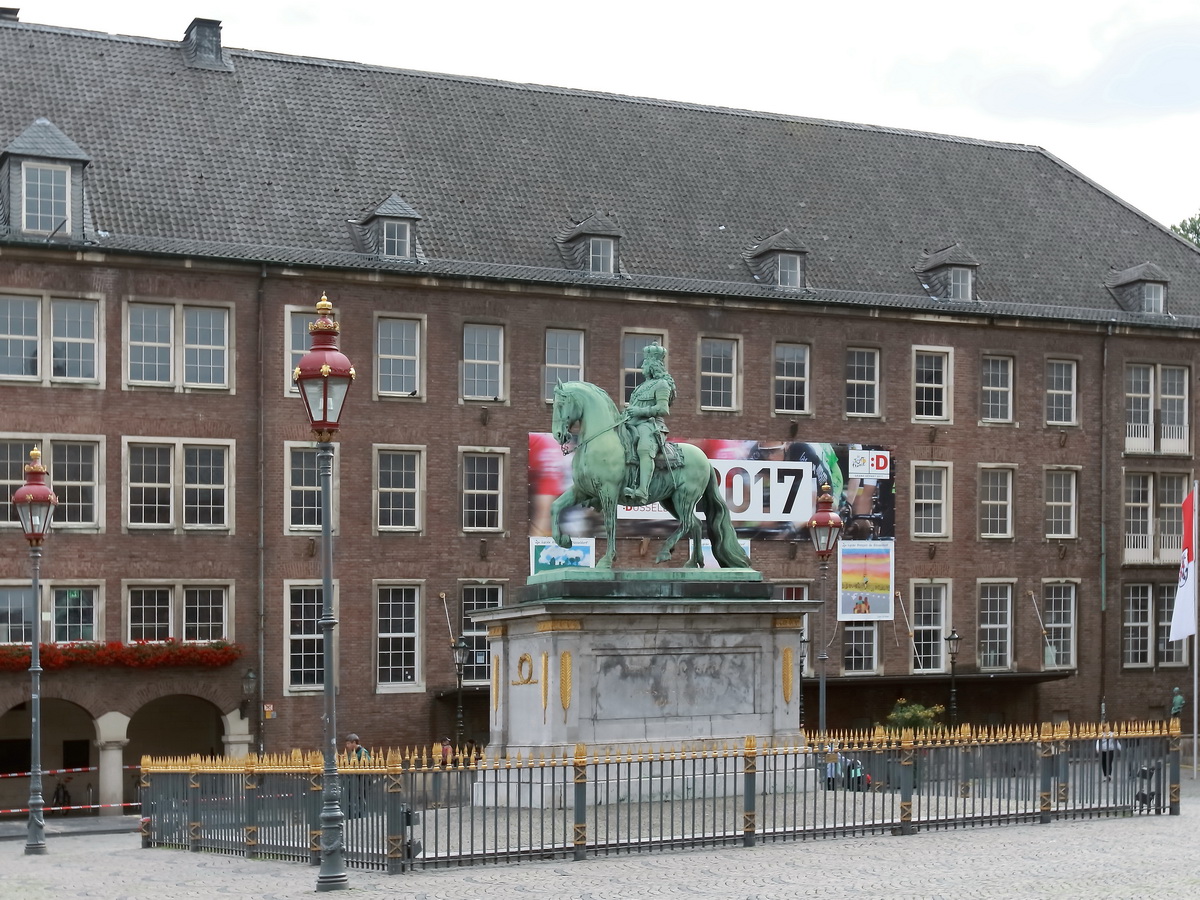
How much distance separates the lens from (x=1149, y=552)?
53.4 m

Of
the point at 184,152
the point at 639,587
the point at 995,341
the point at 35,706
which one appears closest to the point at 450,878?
the point at 639,587

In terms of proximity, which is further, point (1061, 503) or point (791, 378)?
point (1061, 503)

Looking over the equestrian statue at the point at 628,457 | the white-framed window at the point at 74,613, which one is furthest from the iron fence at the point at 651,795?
the white-framed window at the point at 74,613

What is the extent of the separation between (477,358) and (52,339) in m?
9.55

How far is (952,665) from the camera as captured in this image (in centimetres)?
4934

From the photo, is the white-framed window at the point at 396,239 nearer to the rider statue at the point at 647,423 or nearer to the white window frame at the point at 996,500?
the white window frame at the point at 996,500

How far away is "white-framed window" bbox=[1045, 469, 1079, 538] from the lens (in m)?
52.5

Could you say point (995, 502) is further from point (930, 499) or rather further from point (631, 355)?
point (631, 355)

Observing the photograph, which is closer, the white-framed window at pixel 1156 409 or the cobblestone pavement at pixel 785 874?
the cobblestone pavement at pixel 785 874

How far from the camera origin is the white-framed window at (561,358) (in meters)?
47.4

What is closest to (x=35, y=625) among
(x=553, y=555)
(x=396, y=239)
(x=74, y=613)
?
(x=74, y=613)

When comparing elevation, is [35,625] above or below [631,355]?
below

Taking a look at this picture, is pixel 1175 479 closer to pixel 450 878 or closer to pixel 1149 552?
pixel 1149 552

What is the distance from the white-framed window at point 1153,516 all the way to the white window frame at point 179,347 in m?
23.9
